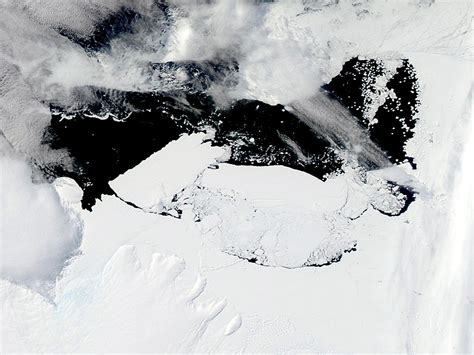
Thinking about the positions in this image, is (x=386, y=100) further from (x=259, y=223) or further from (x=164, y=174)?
(x=164, y=174)

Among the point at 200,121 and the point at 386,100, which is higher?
the point at 386,100

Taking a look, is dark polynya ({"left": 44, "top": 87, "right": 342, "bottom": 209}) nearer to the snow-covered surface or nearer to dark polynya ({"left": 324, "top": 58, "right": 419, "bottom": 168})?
the snow-covered surface

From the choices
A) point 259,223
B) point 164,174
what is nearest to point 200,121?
point 164,174

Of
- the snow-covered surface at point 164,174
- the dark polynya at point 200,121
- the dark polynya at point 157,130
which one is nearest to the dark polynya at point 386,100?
the dark polynya at point 200,121

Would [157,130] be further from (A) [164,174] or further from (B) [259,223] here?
(B) [259,223]

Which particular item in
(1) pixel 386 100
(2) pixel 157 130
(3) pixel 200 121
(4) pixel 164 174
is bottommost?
(4) pixel 164 174

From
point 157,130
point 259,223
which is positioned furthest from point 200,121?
point 259,223

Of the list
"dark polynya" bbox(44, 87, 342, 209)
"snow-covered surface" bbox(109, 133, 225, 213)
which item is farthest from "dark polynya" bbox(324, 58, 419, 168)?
"snow-covered surface" bbox(109, 133, 225, 213)

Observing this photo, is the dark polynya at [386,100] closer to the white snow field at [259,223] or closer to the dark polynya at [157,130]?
the white snow field at [259,223]
